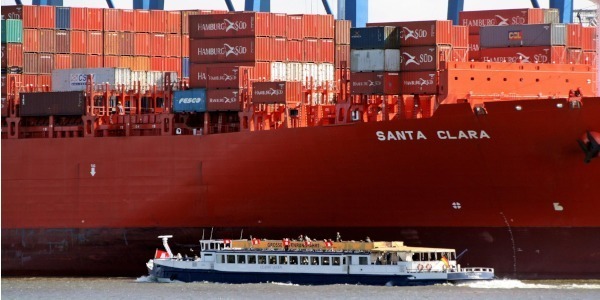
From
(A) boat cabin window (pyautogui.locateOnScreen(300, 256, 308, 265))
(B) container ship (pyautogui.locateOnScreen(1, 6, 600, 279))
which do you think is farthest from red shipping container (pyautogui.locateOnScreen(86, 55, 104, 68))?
(A) boat cabin window (pyautogui.locateOnScreen(300, 256, 308, 265))

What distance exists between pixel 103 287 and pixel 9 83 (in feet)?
35.2

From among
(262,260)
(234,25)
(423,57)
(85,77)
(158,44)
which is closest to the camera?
(423,57)

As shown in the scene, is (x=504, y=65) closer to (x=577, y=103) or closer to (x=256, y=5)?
(x=577, y=103)

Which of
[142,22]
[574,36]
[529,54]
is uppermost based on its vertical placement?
[142,22]

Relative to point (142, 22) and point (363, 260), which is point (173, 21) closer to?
point (142, 22)

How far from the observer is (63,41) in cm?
4034

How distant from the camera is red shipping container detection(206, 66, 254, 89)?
113 ft

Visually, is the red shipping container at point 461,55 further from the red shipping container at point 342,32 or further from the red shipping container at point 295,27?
the red shipping container at point 342,32

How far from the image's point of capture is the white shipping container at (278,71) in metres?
36.2

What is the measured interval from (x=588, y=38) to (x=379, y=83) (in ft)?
29.1

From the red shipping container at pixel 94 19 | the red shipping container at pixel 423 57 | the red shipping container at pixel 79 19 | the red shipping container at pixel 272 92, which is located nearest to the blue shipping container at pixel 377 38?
the red shipping container at pixel 423 57

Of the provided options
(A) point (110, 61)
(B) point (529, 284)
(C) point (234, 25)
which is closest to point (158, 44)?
(A) point (110, 61)

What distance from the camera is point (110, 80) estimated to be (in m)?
38.7

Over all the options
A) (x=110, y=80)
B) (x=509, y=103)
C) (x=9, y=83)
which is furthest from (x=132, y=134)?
(x=509, y=103)
